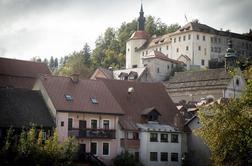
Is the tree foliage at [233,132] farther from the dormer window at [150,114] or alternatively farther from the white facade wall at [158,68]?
the white facade wall at [158,68]

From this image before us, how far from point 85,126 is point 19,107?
694cm

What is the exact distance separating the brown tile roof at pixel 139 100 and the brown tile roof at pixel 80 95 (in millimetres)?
2308

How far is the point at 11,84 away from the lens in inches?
2756

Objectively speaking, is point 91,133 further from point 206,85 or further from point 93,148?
point 206,85

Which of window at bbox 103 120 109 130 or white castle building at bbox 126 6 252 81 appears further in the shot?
white castle building at bbox 126 6 252 81

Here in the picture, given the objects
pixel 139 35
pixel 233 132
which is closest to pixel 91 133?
pixel 233 132

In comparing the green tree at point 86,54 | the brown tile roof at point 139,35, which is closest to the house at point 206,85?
the brown tile roof at point 139,35

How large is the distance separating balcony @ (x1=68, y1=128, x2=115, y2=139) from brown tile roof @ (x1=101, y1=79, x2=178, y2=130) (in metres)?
2.87

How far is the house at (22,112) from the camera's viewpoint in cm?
5003

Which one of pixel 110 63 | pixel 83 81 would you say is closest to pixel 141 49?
pixel 110 63

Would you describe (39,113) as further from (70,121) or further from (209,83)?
(209,83)

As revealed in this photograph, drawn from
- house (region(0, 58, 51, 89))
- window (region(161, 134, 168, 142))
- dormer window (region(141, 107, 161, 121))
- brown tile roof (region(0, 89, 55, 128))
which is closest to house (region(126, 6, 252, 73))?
house (region(0, 58, 51, 89))

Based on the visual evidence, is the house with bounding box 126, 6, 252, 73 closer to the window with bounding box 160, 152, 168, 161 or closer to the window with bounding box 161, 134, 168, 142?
the window with bounding box 161, 134, 168, 142

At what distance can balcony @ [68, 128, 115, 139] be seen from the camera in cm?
5362
